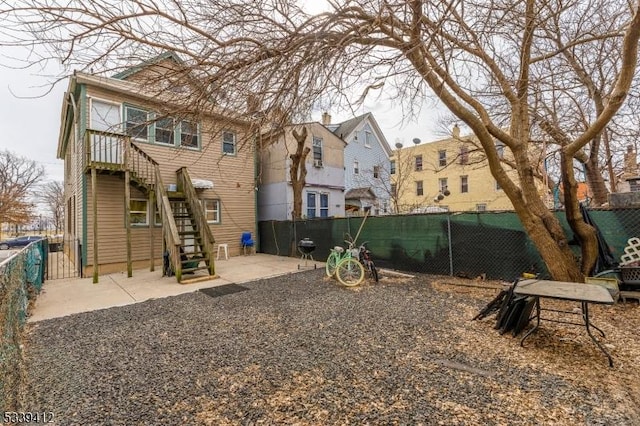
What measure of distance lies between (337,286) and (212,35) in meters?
4.75

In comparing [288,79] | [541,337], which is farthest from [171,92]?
[541,337]

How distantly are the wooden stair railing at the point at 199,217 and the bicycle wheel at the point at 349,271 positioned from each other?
3.28 metres

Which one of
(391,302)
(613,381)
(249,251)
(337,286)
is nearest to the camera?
(613,381)

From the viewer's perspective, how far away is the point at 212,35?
10.7 feet

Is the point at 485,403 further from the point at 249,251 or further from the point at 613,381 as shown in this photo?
the point at 249,251

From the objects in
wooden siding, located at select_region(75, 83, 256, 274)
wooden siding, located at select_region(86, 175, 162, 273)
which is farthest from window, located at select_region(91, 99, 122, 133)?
wooden siding, located at select_region(86, 175, 162, 273)

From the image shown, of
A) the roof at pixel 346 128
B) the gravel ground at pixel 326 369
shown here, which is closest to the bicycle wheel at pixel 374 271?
the gravel ground at pixel 326 369

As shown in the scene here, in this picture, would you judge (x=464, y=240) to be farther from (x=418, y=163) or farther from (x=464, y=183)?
(x=418, y=163)

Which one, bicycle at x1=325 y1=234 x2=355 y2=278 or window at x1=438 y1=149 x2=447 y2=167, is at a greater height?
window at x1=438 y1=149 x2=447 y2=167

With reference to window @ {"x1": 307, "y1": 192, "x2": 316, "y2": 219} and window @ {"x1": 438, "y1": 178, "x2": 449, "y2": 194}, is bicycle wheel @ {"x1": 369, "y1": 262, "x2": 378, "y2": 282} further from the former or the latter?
window @ {"x1": 438, "y1": 178, "x2": 449, "y2": 194}

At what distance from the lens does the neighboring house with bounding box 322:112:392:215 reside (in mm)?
16902

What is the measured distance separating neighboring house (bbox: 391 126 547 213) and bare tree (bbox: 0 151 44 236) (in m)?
30.7

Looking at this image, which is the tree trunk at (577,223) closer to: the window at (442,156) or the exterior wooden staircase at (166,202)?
the exterior wooden staircase at (166,202)

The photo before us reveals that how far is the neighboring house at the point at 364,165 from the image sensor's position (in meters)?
16.9
